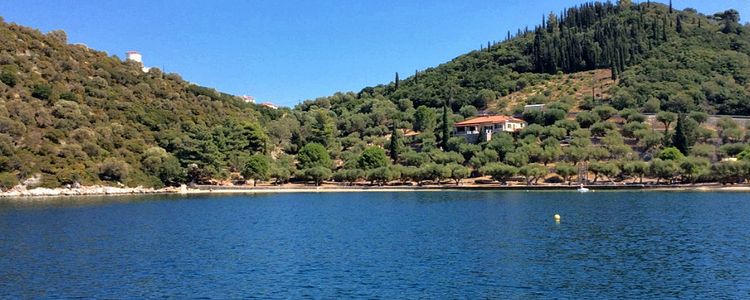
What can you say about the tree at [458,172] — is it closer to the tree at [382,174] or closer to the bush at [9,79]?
the tree at [382,174]

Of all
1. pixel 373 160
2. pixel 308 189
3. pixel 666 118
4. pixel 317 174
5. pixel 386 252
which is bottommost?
pixel 386 252

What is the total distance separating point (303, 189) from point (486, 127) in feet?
119

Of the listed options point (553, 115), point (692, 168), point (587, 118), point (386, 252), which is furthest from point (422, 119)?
point (386, 252)

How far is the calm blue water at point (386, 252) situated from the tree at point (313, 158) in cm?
4418

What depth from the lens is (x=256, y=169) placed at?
9712 centimetres

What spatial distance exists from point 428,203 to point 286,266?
3806 cm

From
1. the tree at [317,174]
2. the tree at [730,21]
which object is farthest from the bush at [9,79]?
the tree at [730,21]

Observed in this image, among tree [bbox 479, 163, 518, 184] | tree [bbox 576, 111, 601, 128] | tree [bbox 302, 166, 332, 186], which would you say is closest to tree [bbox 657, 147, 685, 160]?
tree [bbox 479, 163, 518, 184]

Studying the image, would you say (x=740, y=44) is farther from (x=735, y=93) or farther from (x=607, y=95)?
(x=607, y=95)

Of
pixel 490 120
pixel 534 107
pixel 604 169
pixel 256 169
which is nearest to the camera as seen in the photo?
pixel 604 169

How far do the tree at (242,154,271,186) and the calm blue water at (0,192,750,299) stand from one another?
39359 millimetres

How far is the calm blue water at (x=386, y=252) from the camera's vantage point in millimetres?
24453

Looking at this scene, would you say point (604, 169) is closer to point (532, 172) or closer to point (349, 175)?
point (532, 172)

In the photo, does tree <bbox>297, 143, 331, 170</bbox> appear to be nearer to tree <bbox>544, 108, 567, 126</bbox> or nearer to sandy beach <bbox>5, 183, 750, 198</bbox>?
sandy beach <bbox>5, 183, 750, 198</bbox>
